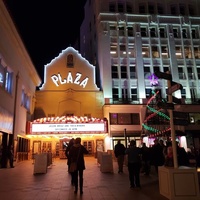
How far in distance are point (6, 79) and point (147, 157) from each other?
12200 millimetres

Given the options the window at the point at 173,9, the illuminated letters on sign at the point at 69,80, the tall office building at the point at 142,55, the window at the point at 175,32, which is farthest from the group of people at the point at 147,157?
the window at the point at 173,9

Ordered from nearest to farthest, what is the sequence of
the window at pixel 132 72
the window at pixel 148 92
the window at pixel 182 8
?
the window at pixel 148 92 → the window at pixel 132 72 → the window at pixel 182 8

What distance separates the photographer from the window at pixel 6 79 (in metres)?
16.4

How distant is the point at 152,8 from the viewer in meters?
33.5

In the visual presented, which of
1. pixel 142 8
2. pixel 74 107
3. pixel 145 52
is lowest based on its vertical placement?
pixel 74 107

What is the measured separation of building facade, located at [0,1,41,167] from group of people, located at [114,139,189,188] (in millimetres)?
9098

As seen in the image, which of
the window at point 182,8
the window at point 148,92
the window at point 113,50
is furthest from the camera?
the window at point 182,8

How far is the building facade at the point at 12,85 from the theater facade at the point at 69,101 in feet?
11.2

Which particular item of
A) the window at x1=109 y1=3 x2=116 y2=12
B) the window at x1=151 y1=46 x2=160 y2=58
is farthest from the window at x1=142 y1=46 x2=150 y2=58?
the window at x1=109 y1=3 x2=116 y2=12

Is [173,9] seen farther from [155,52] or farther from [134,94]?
[134,94]

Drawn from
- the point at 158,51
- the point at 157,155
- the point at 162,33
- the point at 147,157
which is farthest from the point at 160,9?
the point at 157,155

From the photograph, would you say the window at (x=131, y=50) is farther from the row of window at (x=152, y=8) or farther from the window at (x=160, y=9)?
the window at (x=160, y=9)

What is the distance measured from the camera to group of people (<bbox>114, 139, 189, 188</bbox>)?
7.88 m

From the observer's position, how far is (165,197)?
6.39 metres
